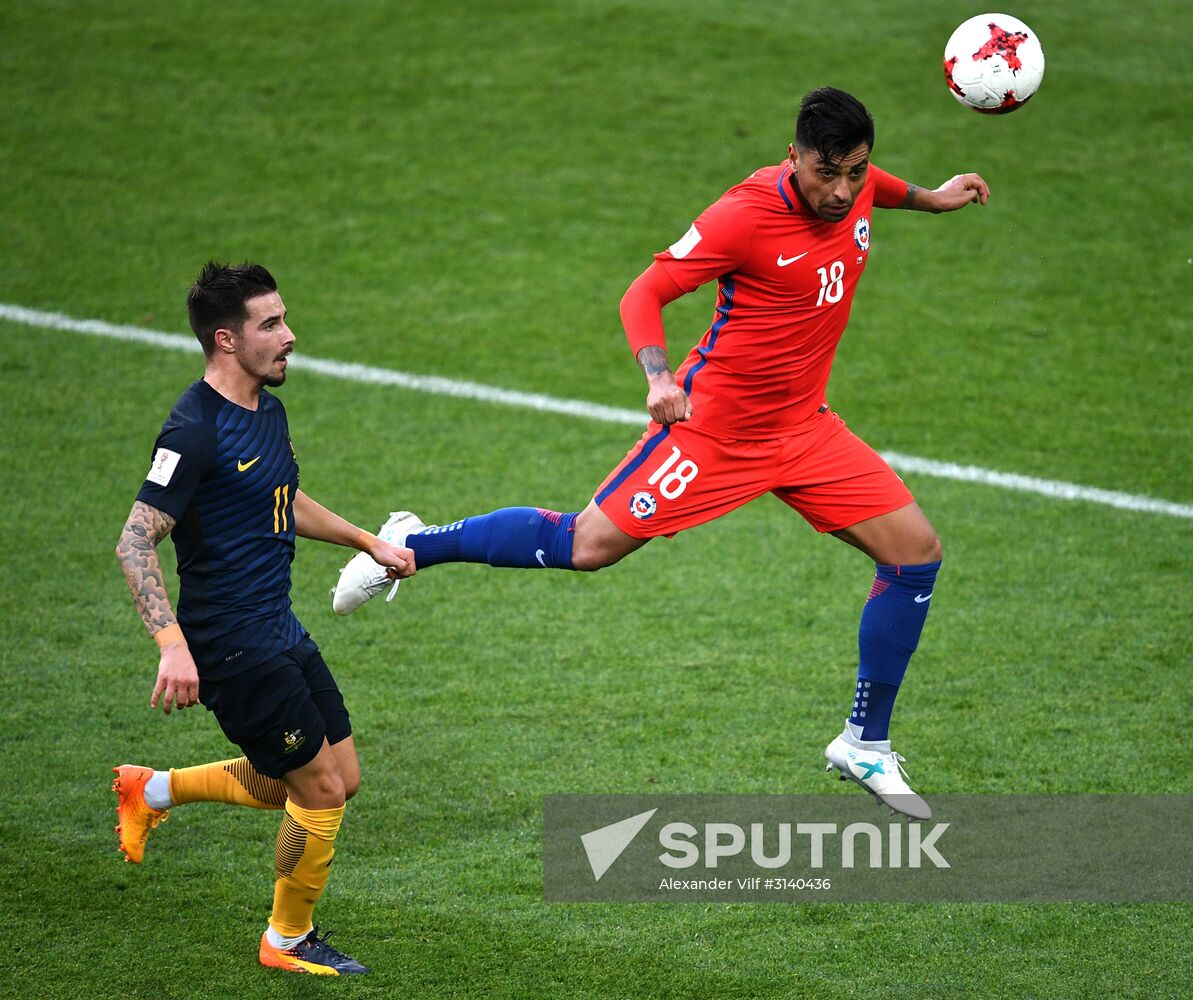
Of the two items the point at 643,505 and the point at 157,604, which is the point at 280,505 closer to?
the point at 157,604

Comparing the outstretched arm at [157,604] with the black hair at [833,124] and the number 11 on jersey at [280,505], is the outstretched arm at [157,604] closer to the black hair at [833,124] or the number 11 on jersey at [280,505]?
the number 11 on jersey at [280,505]

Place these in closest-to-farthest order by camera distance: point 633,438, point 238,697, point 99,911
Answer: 1. point 238,697
2. point 99,911
3. point 633,438

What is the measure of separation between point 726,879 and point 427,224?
8.26 metres

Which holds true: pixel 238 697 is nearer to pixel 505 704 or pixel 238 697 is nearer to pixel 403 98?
pixel 505 704

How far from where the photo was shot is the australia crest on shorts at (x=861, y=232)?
5852mm

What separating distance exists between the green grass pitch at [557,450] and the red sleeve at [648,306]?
7.32ft

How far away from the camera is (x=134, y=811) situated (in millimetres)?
6039

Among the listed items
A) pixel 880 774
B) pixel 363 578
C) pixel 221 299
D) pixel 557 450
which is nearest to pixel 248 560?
pixel 221 299

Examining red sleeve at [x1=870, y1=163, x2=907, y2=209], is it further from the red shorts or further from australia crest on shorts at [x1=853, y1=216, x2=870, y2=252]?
the red shorts

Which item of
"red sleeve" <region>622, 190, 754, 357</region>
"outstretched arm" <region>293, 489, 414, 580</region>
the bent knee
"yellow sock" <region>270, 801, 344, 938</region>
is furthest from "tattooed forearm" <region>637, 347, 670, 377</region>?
"yellow sock" <region>270, 801, 344, 938</region>

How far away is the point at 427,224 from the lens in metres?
13.2

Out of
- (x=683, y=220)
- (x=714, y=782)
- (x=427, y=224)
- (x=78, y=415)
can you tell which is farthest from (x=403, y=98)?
(x=714, y=782)

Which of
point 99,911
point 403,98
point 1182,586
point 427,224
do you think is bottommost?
→ point 99,911

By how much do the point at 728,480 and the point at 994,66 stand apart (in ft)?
6.59
